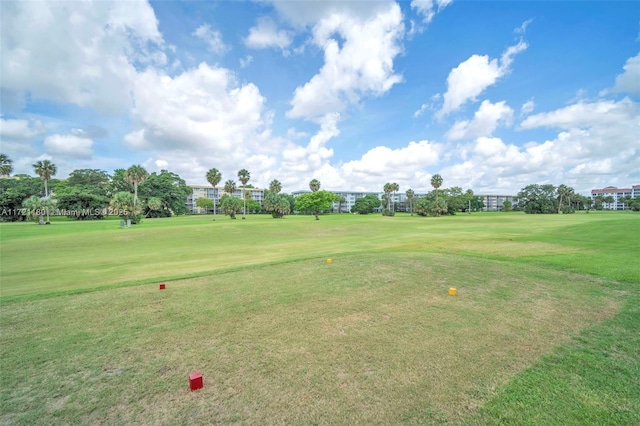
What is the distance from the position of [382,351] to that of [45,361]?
210 inches

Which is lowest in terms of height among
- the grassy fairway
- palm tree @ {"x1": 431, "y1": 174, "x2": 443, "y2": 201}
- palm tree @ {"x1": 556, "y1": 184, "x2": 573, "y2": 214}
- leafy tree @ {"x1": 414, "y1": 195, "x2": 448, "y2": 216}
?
the grassy fairway

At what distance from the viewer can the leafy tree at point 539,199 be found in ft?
316

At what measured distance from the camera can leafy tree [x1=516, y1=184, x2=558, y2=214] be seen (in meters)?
96.3

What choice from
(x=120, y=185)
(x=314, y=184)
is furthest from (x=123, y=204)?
(x=314, y=184)

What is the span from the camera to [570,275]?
9.58 metres

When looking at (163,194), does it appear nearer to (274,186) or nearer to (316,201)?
(274,186)

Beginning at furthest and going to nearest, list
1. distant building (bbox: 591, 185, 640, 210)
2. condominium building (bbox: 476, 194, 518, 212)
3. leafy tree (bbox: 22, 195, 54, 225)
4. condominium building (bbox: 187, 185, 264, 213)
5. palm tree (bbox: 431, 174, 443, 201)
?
condominium building (bbox: 476, 194, 518, 212) < distant building (bbox: 591, 185, 640, 210) < condominium building (bbox: 187, 185, 264, 213) < palm tree (bbox: 431, 174, 443, 201) < leafy tree (bbox: 22, 195, 54, 225)

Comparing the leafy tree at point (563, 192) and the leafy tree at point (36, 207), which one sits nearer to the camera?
the leafy tree at point (36, 207)

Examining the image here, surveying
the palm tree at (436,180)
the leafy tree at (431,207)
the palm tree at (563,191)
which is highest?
the palm tree at (436,180)

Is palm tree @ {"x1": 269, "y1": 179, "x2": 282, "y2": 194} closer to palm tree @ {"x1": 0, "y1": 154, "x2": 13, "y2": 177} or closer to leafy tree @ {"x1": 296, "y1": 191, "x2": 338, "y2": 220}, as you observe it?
leafy tree @ {"x1": 296, "y1": 191, "x2": 338, "y2": 220}

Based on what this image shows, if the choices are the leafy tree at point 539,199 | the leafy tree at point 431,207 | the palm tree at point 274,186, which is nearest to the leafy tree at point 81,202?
the palm tree at point 274,186

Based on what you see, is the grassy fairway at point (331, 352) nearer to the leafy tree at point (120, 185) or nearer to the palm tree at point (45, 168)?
the palm tree at point (45, 168)

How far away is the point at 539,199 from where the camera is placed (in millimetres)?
98562

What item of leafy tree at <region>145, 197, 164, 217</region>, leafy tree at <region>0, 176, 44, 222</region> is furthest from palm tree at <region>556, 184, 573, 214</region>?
leafy tree at <region>0, 176, 44, 222</region>
